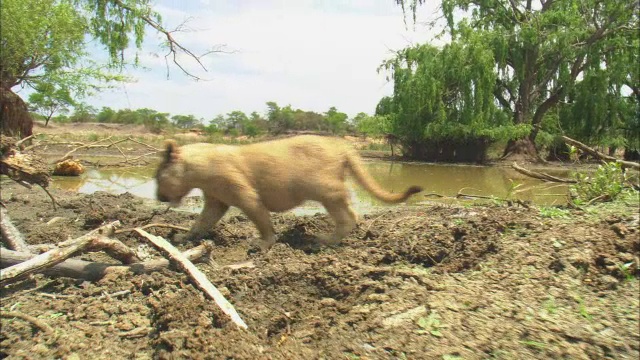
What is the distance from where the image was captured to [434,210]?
30.5 ft

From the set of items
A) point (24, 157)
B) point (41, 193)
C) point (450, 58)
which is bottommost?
point (41, 193)

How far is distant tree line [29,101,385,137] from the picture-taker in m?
34.2

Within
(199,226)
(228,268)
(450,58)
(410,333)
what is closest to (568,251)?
(410,333)

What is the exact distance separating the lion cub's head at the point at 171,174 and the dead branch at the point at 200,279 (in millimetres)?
1217

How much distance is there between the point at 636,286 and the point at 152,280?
4.20m

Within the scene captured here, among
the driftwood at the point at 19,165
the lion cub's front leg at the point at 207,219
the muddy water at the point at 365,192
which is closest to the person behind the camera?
the driftwood at the point at 19,165

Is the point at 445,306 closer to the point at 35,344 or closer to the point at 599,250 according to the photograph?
the point at 599,250

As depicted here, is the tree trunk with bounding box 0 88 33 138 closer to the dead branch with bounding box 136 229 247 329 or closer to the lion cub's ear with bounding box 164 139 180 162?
the lion cub's ear with bounding box 164 139 180 162

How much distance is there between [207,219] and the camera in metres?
7.16

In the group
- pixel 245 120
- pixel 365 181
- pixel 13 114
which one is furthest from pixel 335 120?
pixel 365 181

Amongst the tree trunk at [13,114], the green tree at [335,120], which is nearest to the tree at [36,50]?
the tree trunk at [13,114]

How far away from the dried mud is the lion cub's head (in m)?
1.16

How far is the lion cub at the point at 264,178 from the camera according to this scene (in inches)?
266

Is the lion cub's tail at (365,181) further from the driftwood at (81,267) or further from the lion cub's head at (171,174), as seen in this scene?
the driftwood at (81,267)
